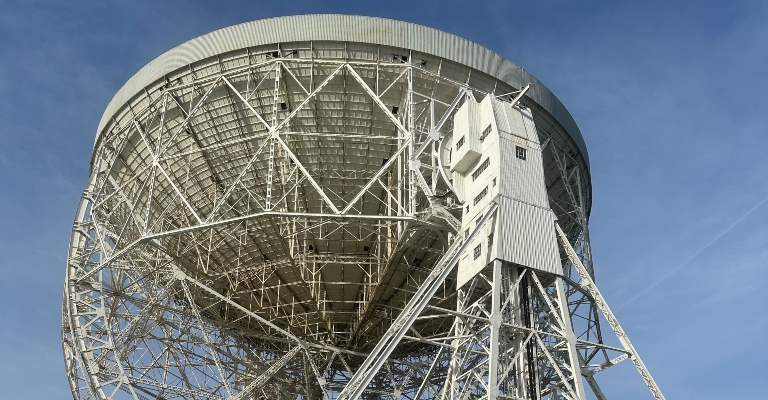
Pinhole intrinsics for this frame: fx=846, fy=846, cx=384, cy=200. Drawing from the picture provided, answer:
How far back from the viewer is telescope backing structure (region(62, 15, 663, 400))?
21000 mm

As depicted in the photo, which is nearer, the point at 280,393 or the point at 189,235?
the point at 189,235

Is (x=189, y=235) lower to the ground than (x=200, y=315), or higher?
higher

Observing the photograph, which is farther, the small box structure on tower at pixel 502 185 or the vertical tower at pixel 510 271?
the small box structure on tower at pixel 502 185

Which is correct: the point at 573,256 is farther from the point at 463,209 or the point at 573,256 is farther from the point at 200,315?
the point at 200,315

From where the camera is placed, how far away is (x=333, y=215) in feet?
70.5

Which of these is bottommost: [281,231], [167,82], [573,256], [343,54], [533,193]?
[573,256]

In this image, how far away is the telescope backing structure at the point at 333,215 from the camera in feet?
68.9

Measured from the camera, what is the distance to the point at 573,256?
21734 mm

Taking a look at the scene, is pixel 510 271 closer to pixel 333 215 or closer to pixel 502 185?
pixel 502 185

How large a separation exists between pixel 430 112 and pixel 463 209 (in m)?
3.68

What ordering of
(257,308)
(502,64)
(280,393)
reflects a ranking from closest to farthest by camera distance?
1. (502,64)
2. (257,308)
3. (280,393)

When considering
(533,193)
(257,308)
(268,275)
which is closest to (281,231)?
(268,275)

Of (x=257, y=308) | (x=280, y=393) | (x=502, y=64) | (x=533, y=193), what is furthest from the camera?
(x=280, y=393)

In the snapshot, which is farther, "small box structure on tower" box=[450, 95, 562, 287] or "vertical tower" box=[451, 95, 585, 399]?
"small box structure on tower" box=[450, 95, 562, 287]
